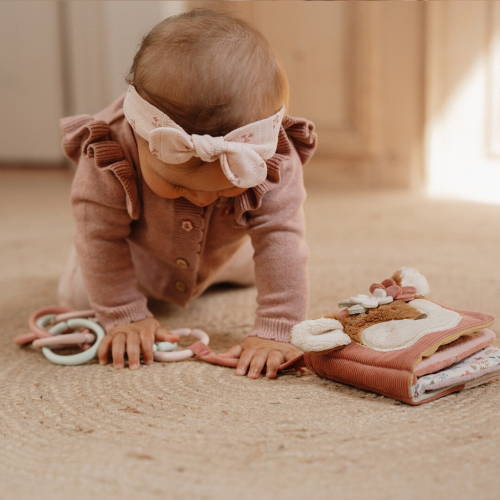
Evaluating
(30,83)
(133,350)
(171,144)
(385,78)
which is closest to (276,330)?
(133,350)

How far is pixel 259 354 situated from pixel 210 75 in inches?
12.0

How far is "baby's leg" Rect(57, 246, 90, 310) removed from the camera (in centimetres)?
98

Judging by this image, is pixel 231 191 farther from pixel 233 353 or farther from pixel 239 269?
pixel 239 269

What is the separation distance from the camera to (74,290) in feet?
3.21

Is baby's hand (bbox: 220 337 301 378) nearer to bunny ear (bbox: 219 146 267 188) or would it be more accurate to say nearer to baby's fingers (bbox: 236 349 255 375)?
baby's fingers (bbox: 236 349 255 375)

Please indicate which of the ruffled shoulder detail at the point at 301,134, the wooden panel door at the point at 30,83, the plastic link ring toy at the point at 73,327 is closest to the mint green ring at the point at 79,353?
the plastic link ring toy at the point at 73,327

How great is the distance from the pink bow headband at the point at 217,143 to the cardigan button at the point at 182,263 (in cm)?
24

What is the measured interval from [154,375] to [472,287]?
0.52 meters

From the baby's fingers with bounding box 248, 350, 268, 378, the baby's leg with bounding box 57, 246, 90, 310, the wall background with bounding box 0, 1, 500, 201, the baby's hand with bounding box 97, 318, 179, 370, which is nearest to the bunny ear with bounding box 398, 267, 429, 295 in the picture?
the baby's fingers with bounding box 248, 350, 268, 378

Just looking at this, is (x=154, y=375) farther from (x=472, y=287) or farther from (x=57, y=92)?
(x=57, y=92)

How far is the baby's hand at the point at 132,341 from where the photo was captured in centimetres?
77

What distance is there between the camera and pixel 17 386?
0.71 m

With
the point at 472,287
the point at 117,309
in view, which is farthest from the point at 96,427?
the point at 472,287

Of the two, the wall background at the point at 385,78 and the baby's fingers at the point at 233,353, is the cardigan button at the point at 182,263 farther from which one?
the wall background at the point at 385,78
